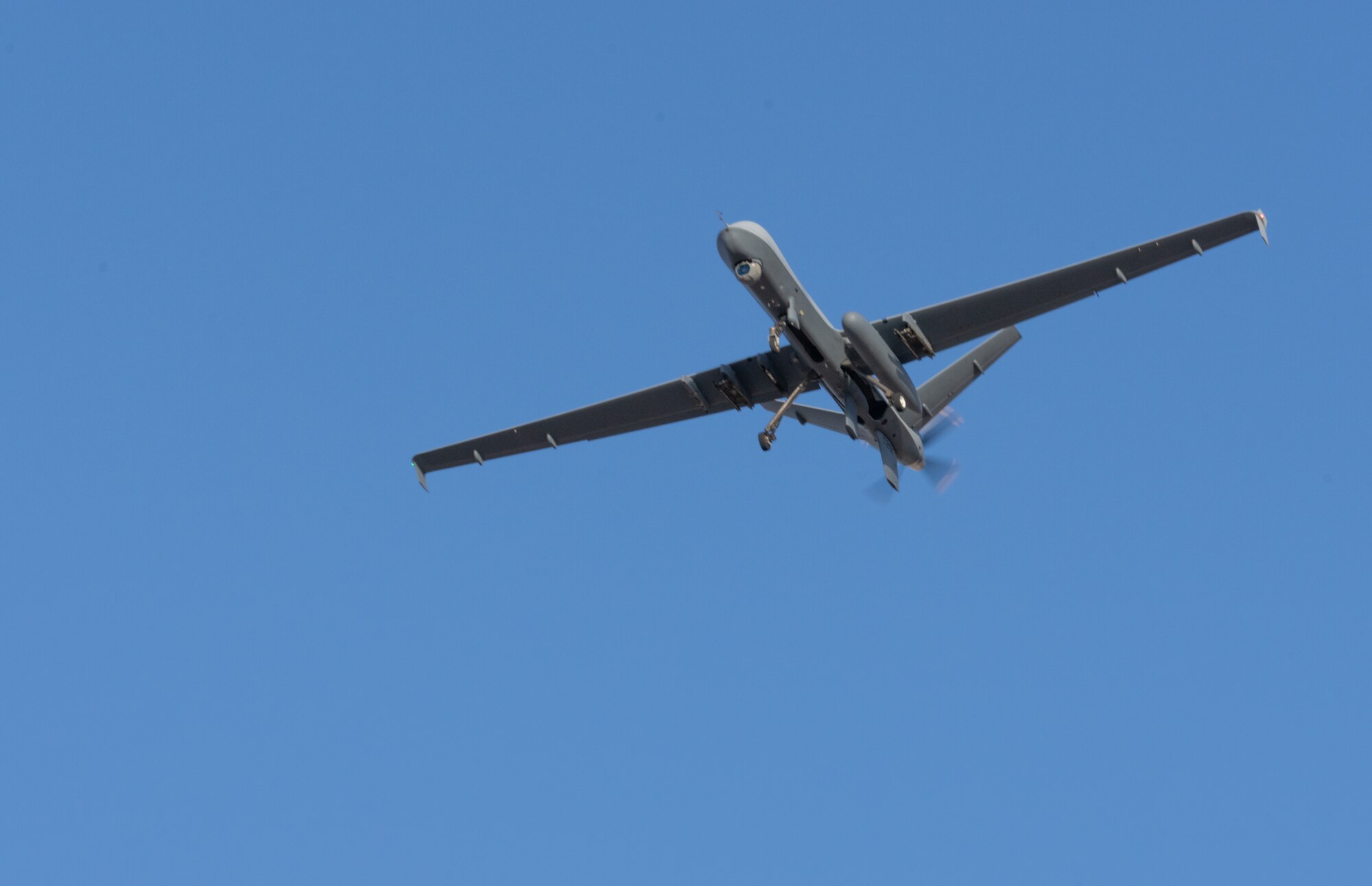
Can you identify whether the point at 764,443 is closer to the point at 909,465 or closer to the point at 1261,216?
the point at 909,465

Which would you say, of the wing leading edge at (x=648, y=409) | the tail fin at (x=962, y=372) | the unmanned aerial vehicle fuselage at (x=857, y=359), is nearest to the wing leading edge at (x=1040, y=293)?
the unmanned aerial vehicle fuselage at (x=857, y=359)

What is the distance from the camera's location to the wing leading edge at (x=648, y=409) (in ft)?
175

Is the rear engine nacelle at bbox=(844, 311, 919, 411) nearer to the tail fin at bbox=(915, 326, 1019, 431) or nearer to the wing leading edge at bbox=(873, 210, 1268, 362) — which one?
the wing leading edge at bbox=(873, 210, 1268, 362)

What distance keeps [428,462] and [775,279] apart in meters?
14.9

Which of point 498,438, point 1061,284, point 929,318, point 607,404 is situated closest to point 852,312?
point 929,318

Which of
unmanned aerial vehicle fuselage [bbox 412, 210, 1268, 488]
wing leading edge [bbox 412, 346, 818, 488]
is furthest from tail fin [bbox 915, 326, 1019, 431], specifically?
wing leading edge [bbox 412, 346, 818, 488]

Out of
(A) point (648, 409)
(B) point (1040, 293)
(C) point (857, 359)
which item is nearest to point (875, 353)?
(C) point (857, 359)

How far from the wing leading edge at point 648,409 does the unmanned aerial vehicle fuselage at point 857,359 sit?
0.13ft

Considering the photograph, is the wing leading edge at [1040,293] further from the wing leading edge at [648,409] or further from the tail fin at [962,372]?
the wing leading edge at [648,409]

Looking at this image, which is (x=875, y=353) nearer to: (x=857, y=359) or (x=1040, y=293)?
(x=857, y=359)

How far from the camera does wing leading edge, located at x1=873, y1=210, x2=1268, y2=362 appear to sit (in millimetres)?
48562

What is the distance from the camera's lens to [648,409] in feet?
182

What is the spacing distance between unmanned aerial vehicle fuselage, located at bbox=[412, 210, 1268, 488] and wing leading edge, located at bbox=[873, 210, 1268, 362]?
27 mm

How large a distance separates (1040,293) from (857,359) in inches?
209
